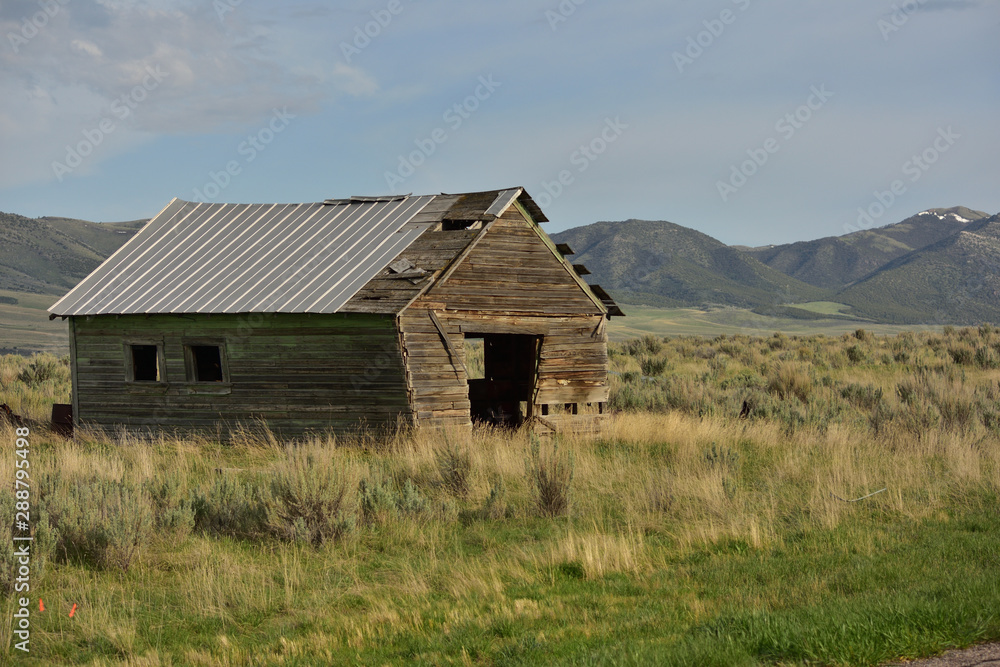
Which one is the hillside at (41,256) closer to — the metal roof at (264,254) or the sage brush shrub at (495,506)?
the metal roof at (264,254)

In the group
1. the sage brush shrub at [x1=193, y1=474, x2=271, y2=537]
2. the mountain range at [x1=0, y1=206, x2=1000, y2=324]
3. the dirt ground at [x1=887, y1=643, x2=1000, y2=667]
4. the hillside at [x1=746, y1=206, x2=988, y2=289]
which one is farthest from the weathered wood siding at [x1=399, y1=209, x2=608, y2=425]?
the hillside at [x1=746, y1=206, x2=988, y2=289]

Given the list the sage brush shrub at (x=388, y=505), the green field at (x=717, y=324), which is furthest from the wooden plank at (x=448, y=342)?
the green field at (x=717, y=324)

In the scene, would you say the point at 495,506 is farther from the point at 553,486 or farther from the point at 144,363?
the point at 144,363

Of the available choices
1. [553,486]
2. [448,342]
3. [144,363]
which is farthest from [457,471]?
[144,363]

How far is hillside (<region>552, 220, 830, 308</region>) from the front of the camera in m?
128

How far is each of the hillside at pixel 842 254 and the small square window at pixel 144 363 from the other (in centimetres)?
15193

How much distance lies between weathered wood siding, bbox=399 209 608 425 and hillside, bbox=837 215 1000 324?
99.2 metres

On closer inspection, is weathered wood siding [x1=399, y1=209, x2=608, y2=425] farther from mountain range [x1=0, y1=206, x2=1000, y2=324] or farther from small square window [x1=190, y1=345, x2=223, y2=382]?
mountain range [x1=0, y1=206, x2=1000, y2=324]

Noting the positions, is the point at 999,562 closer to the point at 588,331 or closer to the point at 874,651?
the point at 874,651

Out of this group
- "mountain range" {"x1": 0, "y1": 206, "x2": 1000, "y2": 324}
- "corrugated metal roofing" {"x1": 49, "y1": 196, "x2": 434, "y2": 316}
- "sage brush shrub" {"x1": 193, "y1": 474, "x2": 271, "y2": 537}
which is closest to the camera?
"sage brush shrub" {"x1": 193, "y1": 474, "x2": 271, "y2": 537}

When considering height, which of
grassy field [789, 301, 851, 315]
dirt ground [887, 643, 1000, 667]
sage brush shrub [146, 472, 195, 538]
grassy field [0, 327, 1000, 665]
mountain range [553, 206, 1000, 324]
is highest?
mountain range [553, 206, 1000, 324]

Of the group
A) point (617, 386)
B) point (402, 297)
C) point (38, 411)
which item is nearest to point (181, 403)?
point (402, 297)

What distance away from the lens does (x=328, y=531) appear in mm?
8383

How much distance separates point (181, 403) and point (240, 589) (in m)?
9.41
